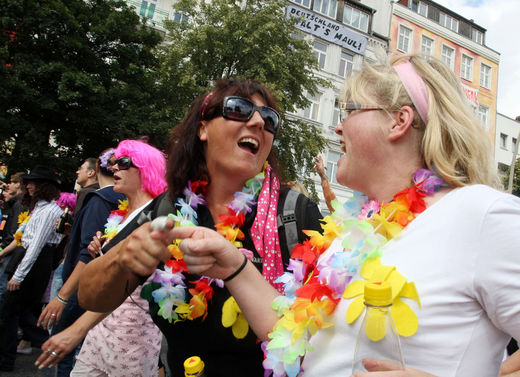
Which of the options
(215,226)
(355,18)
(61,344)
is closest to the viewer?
(215,226)

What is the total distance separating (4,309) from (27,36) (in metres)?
12.5

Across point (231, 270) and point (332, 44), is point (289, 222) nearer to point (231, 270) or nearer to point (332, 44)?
point (231, 270)

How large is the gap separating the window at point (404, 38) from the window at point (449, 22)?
4.07 meters

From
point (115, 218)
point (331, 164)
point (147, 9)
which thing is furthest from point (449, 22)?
point (115, 218)

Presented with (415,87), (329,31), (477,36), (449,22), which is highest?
(449,22)

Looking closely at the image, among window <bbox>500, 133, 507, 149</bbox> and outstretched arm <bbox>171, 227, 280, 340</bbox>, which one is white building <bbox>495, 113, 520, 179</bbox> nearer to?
A: window <bbox>500, 133, 507, 149</bbox>

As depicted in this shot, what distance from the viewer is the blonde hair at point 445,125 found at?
1191mm

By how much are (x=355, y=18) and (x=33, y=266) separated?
24.5m

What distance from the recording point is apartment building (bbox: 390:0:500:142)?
25891 millimetres

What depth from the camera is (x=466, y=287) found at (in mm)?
959

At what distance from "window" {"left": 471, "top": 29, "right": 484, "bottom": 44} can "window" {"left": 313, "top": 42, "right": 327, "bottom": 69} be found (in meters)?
13.7

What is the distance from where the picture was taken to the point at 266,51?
586 inches

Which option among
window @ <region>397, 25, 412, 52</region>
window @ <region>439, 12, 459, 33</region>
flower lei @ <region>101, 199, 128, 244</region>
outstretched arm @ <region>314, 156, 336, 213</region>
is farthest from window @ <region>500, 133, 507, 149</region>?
flower lei @ <region>101, 199, 128, 244</region>

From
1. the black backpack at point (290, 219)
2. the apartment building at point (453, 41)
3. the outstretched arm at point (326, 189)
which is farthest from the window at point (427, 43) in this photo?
the black backpack at point (290, 219)
